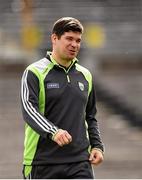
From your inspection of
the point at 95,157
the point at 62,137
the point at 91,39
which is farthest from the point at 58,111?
the point at 91,39

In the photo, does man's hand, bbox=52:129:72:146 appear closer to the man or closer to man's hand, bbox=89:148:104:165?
the man

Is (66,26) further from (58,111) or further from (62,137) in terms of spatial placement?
(62,137)

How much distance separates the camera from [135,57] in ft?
80.4

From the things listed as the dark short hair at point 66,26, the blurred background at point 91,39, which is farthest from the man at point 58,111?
the blurred background at point 91,39

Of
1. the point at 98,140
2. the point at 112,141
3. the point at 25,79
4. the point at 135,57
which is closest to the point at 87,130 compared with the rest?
the point at 98,140

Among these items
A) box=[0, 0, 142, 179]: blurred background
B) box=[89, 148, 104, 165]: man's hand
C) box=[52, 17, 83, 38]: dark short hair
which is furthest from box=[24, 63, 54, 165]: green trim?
box=[0, 0, 142, 179]: blurred background

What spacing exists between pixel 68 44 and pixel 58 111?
1.39 ft

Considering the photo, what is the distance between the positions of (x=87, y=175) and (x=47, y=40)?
59.6ft

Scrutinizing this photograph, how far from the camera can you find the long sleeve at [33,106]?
483cm

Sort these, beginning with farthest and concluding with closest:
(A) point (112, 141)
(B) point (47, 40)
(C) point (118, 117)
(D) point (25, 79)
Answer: (B) point (47, 40)
(C) point (118, 117)
(A) point (112, 141)
(D) point (25, 79)

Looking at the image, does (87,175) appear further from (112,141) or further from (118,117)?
(118,117)

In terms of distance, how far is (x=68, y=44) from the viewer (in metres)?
4.96

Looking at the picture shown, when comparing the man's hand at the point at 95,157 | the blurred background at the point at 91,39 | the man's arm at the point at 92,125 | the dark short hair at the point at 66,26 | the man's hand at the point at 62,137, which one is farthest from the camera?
the blurred background at the point at 91,39

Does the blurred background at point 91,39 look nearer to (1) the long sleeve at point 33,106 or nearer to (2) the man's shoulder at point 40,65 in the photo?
(2) the man's shoulder at point 40,65
